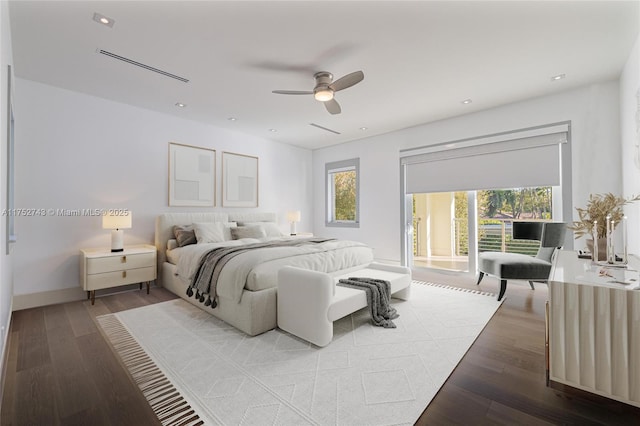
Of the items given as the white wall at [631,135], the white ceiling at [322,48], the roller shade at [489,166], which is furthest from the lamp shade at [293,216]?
the white wall at [631,135]

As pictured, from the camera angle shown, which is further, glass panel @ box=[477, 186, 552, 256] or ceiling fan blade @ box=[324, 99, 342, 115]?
glass panel @ box=[477, 186, 552, 256]

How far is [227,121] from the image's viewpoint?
4.96 meters

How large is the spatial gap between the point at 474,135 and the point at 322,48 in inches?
125

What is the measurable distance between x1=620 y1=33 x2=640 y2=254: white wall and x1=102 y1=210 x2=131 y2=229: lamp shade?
5741mm

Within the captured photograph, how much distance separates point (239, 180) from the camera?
5.60 metres

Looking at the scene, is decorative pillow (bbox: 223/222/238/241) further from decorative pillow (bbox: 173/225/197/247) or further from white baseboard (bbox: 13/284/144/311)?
white baseboard (bbox: 13/284/144/311)

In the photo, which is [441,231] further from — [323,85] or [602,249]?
[323,85]

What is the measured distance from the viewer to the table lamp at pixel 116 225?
142 inches

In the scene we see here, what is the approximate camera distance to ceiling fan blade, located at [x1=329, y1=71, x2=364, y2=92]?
2.76 metres

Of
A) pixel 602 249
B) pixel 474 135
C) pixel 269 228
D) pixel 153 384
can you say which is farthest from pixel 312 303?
pixel 474 135

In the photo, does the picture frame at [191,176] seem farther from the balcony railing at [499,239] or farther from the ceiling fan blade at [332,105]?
the balcony railing at [499,239]

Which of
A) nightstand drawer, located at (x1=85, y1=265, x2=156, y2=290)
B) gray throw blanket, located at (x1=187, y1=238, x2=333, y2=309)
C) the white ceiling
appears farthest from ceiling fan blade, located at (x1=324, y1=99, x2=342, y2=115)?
nightstand drawer, located at (x1=85, y1=265, x2=156, y2=290)

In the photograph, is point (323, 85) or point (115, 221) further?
point (115, 221)

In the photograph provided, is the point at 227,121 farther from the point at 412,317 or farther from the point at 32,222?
the point at 412,317
